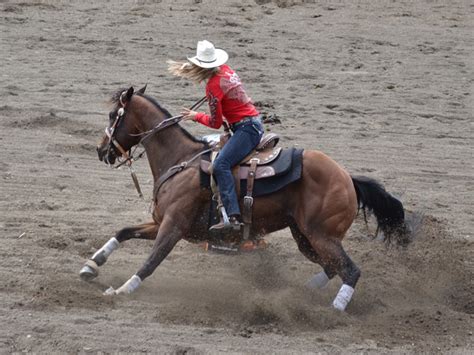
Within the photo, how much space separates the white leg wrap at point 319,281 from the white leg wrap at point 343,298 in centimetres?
52

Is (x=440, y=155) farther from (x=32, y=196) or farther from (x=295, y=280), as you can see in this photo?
(x=32, y=196)

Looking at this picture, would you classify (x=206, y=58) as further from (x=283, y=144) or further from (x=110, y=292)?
(x=283, y=144)

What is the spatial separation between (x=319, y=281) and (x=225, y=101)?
1905 millimetres

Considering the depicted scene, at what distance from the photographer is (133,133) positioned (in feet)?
30.6

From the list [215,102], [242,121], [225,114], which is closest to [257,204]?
[242,121]

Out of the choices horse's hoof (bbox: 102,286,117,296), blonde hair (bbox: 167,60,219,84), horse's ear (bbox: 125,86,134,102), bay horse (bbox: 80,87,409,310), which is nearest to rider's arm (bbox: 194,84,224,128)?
blonde hair (bbox: 167,60,219,84)

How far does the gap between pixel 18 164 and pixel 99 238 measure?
254 cm

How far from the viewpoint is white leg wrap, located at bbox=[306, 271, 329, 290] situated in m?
9.12

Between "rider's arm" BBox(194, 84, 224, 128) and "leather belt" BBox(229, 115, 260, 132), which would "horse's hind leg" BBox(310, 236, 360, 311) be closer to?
"leather belt" BBox(229, 115, 260, 132)

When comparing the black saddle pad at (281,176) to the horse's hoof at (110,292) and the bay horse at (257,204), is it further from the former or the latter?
the horse's hoof at (110,292)

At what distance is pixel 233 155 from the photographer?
8.74m

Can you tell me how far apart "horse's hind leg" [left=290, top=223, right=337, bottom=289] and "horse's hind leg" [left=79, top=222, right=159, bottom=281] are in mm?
1313

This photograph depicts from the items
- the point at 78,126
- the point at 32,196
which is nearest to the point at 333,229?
the point at 32,196

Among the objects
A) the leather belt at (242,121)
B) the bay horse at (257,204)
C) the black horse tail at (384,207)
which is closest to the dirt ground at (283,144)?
the bay horse at (257,204)
